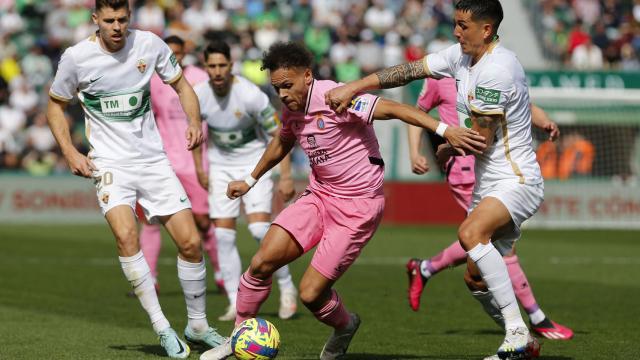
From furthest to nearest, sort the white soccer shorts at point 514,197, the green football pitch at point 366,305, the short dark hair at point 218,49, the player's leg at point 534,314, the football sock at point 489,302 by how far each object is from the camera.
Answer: the short dark hair at point 218,49, the player's leg at point 534,314, the green football pitch at point 366,305, the football sock at point 489,302, the white soccer shorts at point 514,197

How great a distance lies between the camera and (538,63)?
31.8m

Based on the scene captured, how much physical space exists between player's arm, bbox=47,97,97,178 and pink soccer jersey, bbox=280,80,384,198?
144 centimetres

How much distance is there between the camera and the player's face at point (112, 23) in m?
8.34

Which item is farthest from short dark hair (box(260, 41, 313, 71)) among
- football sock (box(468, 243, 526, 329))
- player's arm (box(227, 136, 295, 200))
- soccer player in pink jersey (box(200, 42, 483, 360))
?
football sock (box(468, 243, 526, 329))

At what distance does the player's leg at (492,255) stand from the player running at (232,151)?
355 cm

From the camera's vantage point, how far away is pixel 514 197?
7941mm

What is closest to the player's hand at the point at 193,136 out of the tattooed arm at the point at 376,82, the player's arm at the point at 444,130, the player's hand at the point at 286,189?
the tattooed arm at the point at 376,82

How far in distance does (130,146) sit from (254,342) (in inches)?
75.4

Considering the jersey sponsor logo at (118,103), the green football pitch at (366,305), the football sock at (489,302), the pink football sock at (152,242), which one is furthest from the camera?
the pink football sock at (152,242)

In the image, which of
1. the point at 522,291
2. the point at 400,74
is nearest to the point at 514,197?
the point at 400,74

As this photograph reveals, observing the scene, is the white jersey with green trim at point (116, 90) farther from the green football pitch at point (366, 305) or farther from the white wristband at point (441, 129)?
the white wristband at point (441, 129)

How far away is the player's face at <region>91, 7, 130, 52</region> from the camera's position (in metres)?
8.34

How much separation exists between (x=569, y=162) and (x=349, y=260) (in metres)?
18.8

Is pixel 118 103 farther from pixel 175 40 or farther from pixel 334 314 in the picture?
pixel 175 40
